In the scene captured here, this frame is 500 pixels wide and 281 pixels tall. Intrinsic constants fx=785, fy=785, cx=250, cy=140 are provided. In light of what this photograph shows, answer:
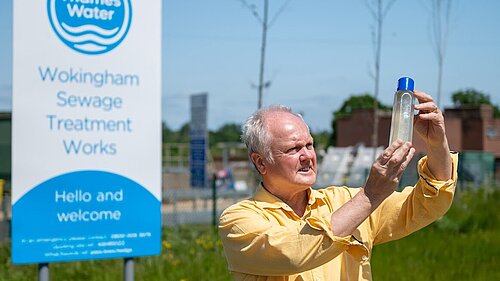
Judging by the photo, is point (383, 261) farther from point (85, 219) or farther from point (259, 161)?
point (259, 161)

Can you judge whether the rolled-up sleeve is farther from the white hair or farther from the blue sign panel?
the blue sign panel

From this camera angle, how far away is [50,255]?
475 cm

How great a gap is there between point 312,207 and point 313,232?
513mm

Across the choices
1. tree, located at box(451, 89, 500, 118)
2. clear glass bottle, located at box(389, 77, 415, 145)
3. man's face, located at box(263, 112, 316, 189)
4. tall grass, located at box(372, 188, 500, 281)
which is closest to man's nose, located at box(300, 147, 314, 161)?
man's face, located at box(263, 112, 316, 189)

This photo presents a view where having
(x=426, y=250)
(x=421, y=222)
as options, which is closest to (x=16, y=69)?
(x=421, y=222)

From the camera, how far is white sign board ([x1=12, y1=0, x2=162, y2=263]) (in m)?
4.65

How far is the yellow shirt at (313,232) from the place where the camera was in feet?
8.43

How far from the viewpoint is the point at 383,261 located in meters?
8.04

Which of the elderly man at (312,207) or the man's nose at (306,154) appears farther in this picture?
the man's nose at (306,154)

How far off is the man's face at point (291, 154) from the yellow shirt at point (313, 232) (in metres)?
0.12

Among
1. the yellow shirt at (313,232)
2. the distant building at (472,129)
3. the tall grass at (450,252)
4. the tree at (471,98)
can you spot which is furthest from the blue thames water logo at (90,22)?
the tree at (471,98)

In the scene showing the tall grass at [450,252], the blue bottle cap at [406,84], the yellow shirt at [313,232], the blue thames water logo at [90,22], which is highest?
the blue thames water logo at [90,22]

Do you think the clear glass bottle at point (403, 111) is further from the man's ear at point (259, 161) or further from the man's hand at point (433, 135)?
the man's ear at point (259, 161)

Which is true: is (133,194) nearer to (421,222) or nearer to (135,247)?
(135,247)
